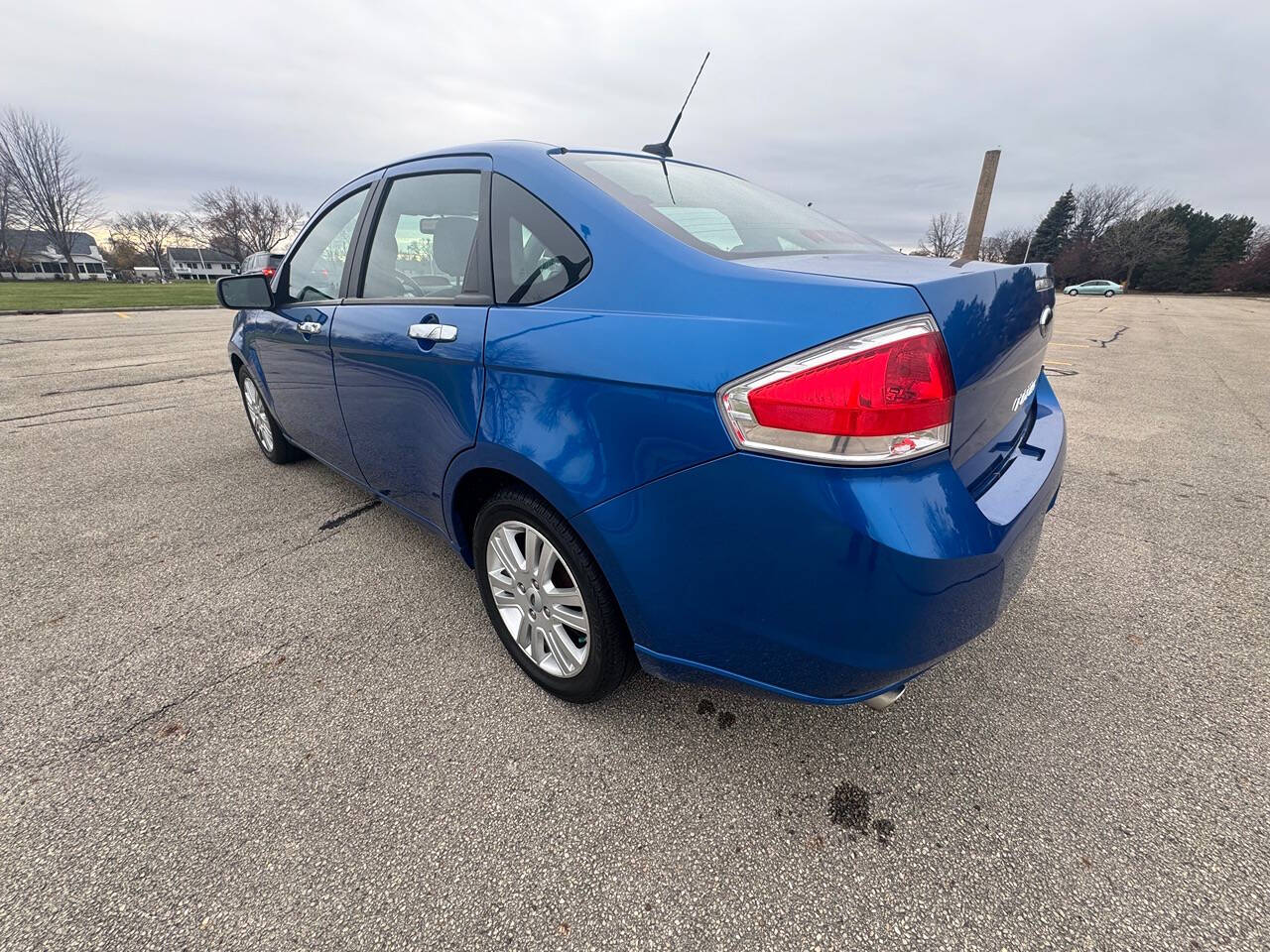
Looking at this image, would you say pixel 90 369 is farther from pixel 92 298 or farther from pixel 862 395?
pixel 92 298

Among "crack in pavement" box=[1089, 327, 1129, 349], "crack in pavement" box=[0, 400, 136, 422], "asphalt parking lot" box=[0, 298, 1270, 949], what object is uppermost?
"crack in pavement" box=[0, 400, 136, 422]

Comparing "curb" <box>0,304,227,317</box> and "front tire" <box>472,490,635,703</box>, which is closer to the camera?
"front tire" <box>472,490,635,703</box>

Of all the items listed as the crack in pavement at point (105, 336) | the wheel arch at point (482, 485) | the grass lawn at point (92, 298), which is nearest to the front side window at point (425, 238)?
the wheel arch at point (482, 485)

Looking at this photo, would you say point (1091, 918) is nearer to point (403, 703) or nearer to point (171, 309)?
point (403, 703)

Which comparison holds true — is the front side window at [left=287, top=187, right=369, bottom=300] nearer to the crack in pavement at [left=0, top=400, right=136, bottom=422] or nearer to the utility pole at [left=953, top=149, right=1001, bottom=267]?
the crack in pavement at [left=0, top=400, right=136, bottom=422]

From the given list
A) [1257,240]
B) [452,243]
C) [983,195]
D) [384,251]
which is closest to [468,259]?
[452,243]

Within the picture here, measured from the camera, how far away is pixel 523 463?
1.69m

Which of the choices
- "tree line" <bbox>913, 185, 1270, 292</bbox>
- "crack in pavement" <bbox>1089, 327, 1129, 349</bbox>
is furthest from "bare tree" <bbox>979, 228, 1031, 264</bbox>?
"crack in pavement" <bbox>1089, 327, 1129, 349</bbox>

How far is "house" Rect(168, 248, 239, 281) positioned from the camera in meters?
87.8

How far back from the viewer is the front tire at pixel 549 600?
5.55 ft

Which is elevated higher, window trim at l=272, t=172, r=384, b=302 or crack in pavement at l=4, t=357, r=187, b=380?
window trim at l=272, t=172, r=384, b=302

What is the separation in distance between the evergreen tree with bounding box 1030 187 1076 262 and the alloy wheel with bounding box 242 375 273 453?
8434 centimetres

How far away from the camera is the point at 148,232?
2931 inches

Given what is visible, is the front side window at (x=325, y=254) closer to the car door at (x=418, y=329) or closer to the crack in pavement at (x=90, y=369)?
the car door at (x=418, y=329)
